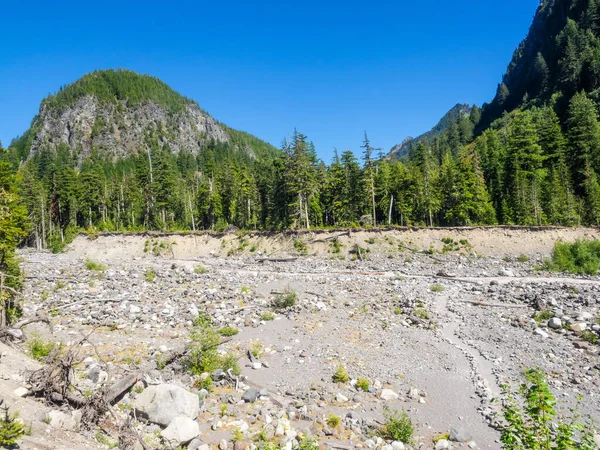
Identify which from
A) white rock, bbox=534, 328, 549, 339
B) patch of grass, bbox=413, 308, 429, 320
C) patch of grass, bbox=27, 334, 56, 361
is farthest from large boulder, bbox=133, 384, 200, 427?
white rock, bbox=534, 328, 549, 339

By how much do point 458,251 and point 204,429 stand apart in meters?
41.6

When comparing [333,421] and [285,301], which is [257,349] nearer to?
[333,421]

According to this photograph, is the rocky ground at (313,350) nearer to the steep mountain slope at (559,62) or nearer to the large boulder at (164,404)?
the large boulder at (164,404)

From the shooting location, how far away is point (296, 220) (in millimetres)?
54438

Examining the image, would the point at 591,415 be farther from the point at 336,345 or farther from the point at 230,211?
the point at 230,211

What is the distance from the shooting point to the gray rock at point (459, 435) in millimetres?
9477

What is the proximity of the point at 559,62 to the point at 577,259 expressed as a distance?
99077 millimetres

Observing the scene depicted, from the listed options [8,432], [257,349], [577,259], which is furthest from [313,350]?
[577,259]

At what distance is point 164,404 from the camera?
30.4ft

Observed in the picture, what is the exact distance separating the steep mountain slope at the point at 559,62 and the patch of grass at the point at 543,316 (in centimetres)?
8528

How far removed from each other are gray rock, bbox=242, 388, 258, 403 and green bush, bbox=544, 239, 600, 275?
3571 cm

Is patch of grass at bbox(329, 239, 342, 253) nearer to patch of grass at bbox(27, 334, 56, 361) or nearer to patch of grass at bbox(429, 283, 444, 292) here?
patch of grass at bbox(429, 283, 444, 292)

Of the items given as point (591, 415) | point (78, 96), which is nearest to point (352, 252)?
point (591, 415)

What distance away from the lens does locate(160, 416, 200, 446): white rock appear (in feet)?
27.8
